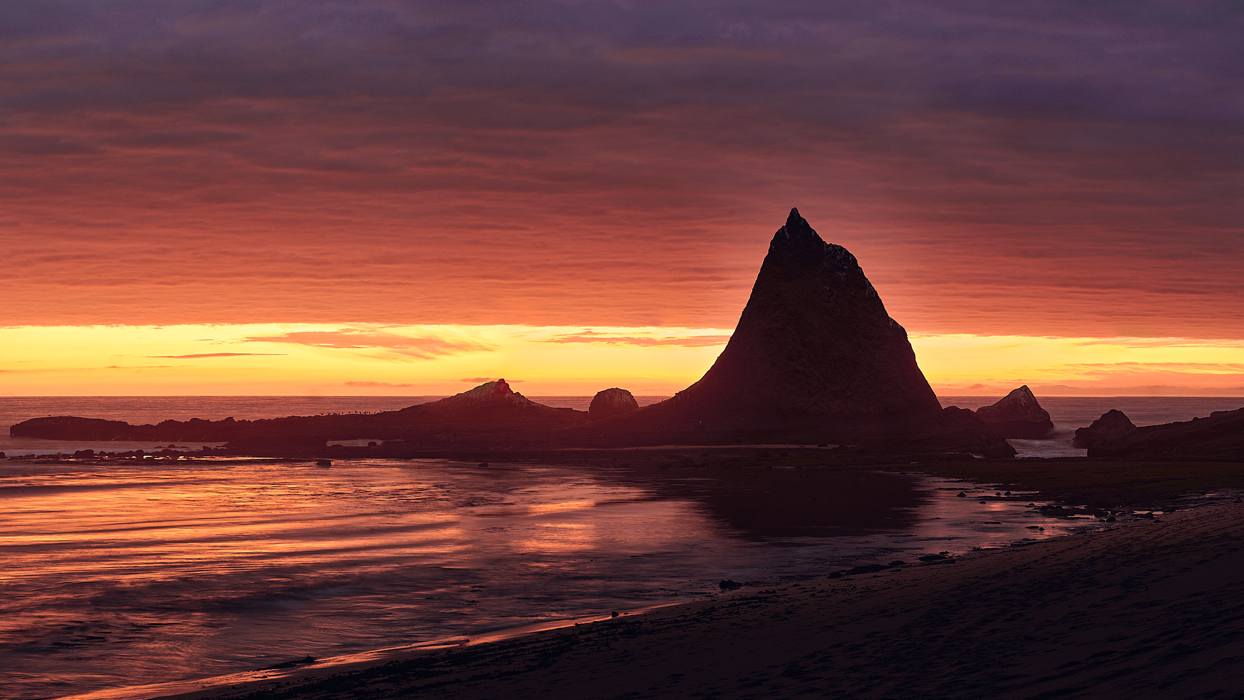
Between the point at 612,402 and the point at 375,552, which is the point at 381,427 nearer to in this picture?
the point at 612,402

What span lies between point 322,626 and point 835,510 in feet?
94.9

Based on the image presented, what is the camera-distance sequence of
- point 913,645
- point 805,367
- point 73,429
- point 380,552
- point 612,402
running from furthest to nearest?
1. point 612,402
2. point 73,429
3. point 805,367
4. point 380,552
5. point 913,645

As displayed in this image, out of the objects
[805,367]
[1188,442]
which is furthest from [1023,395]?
[1188,442]

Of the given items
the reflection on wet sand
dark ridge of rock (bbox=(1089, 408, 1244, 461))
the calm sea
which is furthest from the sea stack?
the reflection on wet sand

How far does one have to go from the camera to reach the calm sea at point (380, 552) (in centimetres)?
2270

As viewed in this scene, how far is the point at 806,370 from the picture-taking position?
121438mm

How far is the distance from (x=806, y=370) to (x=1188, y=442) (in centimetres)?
4914

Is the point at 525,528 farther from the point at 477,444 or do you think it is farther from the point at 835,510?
the point at 477,444

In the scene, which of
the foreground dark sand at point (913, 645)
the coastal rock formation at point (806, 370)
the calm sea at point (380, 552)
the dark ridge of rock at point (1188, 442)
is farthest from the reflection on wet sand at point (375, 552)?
the coastal rock formation at point (806, 370)

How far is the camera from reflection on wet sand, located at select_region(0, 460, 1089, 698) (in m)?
22.8

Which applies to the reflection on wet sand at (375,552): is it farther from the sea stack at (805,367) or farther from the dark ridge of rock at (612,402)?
the dark ridge of rock at (612,402)

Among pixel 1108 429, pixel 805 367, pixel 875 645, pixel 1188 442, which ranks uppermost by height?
pixel 805 367

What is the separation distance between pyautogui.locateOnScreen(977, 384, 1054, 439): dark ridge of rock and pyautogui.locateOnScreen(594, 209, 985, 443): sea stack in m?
18.2

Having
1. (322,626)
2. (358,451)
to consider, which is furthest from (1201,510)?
(358,451)
